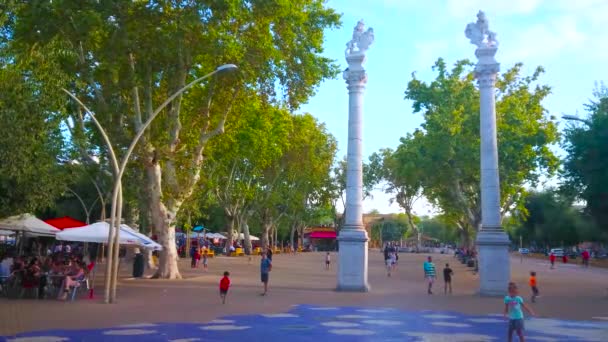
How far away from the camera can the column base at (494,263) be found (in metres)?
23.4

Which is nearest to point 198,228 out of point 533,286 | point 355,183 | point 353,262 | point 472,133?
point 472,133

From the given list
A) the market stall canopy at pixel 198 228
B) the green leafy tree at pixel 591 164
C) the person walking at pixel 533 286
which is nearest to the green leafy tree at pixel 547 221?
the market stall canopy at pixel 198 228

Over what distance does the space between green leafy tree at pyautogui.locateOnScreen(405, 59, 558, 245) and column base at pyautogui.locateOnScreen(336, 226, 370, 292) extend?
17.7 meters

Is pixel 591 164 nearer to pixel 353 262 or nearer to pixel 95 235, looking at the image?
pixel 353 262

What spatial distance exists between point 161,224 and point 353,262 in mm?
9933

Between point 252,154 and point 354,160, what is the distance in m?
19.0

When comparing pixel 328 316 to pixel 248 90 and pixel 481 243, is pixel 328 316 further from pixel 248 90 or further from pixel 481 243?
pixel 248 90

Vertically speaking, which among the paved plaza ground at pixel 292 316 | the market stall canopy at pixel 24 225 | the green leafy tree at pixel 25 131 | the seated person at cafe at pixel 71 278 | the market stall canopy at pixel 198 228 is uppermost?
the green leafy tree at pixel 25 131

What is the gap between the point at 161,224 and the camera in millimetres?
28828

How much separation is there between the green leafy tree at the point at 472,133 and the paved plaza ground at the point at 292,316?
53.1ft

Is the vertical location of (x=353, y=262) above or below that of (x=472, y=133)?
below

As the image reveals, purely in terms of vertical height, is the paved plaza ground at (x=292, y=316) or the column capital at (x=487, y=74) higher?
the column capital at (x=487, y=74)

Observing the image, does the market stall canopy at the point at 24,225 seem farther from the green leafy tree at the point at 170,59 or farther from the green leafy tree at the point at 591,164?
the green leafy tree at the point at 591,164

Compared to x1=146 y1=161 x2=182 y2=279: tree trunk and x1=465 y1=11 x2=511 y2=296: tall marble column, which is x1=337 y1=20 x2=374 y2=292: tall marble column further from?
x1=146 y1=161 x2=182 y2=279: tree trunk
